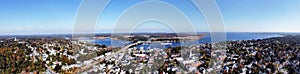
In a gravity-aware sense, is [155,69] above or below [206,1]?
below

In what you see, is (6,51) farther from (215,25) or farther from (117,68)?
(215,25)

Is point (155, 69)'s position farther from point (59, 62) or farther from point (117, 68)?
point (59, 62)

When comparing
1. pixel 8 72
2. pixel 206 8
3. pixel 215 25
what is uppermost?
pixel 206 8

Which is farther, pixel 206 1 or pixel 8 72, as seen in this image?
pixel 8 72

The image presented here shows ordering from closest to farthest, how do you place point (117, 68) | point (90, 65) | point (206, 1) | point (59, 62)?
point (206, 1) < point (117, 68) < point (90, 65) < point (59, 62)

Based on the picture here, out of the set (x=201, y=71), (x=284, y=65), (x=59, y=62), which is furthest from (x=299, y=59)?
(x=59, y=62)

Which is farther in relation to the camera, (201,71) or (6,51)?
(6,51)

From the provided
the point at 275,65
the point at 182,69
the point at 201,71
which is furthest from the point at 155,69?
the point at 275,65

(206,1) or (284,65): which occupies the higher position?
(206,1)

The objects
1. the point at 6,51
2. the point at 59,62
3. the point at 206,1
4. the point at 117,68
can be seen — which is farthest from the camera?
the point at 6,51
